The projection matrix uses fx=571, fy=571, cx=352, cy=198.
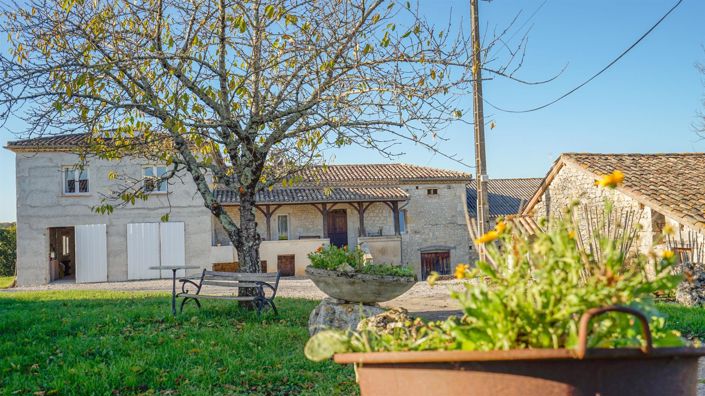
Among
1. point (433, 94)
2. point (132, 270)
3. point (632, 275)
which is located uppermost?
point (433, 94)

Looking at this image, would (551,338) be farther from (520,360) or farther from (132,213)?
(132,213)

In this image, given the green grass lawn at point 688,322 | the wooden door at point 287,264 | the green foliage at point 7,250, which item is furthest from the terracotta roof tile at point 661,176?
the green foliage at point 7,250

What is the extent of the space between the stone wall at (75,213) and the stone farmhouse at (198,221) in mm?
38

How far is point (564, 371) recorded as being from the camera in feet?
4.14

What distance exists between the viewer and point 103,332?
23.7ft

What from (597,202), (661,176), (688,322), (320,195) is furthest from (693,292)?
(320,195)

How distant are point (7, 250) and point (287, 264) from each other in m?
13.6

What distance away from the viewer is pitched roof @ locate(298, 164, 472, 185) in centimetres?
2741

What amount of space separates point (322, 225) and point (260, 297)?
1810 cm

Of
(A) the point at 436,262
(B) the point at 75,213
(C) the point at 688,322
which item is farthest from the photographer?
(A) the point at 436,262

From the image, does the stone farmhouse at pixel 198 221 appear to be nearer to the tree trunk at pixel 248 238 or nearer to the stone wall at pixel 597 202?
the stone wall at pixel 597 202

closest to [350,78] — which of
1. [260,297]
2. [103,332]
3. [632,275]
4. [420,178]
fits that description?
[260,297]

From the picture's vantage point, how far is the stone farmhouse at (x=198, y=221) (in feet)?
71.4

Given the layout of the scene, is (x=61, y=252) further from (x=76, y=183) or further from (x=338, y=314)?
(x=338, y=314)
